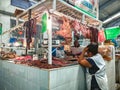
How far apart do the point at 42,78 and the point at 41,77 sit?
1.2 inches

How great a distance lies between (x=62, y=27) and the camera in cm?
282

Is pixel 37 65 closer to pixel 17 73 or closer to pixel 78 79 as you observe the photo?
pixel 17 73

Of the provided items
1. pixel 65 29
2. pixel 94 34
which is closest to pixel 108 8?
pixel 94 34

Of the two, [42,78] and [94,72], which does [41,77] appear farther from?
[94,72]

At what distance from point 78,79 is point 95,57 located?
55 cm

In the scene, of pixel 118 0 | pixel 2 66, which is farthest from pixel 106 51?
pixel 118 0

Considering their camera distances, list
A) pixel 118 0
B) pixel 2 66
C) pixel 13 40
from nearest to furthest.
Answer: pixel 2 66, pixel 13 40, pixel 118 0

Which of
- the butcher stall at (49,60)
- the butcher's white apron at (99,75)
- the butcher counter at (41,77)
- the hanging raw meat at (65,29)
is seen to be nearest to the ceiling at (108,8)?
the butcher stall at (49,60)

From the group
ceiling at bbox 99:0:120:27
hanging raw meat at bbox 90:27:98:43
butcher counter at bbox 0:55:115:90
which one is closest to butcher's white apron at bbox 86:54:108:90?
butcher counter at bbox 0:55:115:90

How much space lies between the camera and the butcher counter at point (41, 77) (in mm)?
2135

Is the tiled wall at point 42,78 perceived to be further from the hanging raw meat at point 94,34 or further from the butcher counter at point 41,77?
the hanging raw meat at point 94,34

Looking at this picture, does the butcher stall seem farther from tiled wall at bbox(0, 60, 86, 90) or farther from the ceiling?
the ceiling

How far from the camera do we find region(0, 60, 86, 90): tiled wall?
213cm

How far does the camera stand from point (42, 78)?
85.8 inches
